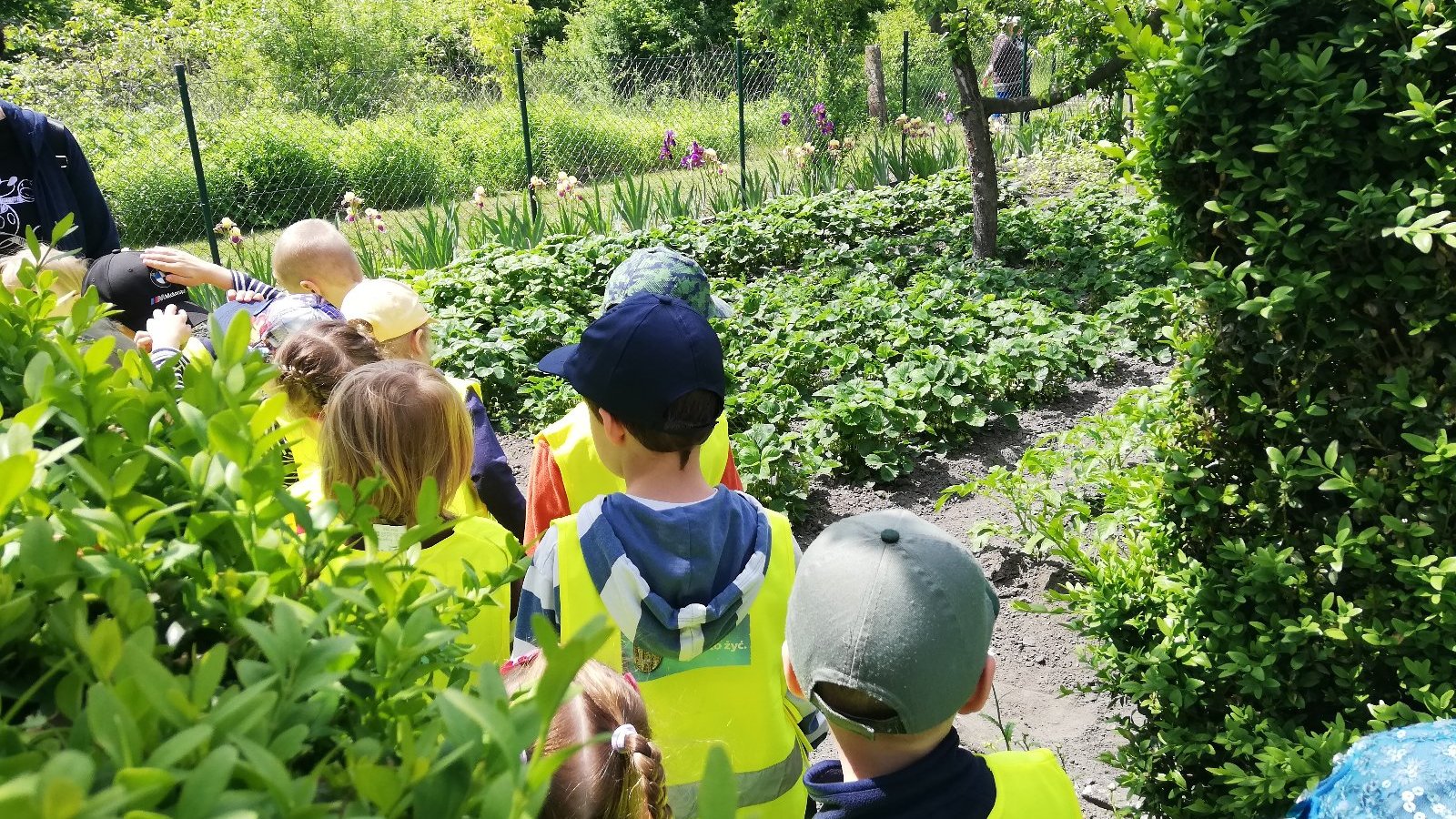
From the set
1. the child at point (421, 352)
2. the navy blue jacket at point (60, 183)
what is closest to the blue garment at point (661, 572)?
the child at point (421, 352)

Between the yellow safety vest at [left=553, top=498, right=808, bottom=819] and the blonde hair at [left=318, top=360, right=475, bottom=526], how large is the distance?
0.38 m

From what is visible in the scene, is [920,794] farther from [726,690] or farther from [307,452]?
[307,452]

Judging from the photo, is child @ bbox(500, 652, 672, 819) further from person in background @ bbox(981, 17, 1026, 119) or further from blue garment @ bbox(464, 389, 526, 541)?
person in background @ bbox(981, 17, 1026, 119)

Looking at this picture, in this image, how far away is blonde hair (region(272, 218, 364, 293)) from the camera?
3082 millimetres

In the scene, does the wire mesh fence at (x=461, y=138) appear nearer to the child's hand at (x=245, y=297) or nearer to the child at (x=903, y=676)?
the child's hand at (x=245, y=297)

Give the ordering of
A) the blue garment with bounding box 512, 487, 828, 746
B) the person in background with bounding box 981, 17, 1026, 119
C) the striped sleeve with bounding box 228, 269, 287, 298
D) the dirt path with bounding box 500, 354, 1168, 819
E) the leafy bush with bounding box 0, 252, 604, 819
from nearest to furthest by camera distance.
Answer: the leafy bush with bounding box 0, 252, 604, 819, the blue garment with bounding box 512, 487, 828, 746, the dirt path with bounding box 500, 354, 1168, 819, the striped sleeve with bounding box 228, 269, 287, 298, the person in background with bounding box 981, 17, 1026, 119

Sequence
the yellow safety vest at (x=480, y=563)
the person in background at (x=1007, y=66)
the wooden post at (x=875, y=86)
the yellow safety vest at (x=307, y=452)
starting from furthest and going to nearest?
the person in background at (x=1007, y=66)
the wooden post at (x=875, y=86)
the yellow safety vest at (x=307, y=452)
the yellow safety vest at (x=480, y=563)

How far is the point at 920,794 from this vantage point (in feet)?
4.29

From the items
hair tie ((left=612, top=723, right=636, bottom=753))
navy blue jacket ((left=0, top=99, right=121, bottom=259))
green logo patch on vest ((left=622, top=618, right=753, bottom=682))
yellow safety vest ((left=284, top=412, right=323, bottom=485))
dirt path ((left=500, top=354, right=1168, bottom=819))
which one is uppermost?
navy blue jacket ((left=0, top=99, right=121, bottom=259))

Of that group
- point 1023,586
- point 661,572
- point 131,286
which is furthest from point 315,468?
point 1023,586

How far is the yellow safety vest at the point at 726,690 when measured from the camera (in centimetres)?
166

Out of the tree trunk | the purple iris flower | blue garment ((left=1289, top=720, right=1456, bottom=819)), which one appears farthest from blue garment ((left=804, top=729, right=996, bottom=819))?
the purple iris flower

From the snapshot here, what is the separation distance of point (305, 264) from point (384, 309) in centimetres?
52

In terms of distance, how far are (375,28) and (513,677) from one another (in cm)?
2163
